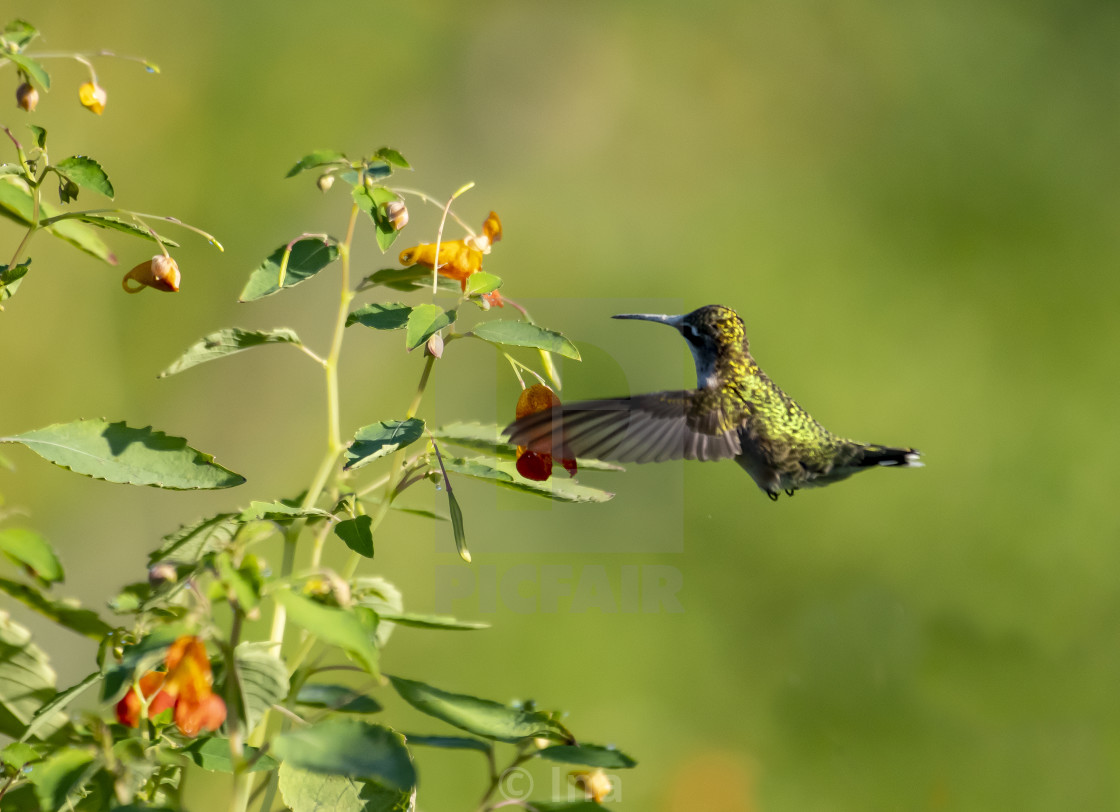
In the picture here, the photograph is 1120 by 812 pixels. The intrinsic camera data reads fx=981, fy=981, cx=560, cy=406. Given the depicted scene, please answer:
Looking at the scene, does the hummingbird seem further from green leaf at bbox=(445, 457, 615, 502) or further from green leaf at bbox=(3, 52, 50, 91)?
green leaf at bbox=(3, 52, 50, 91)

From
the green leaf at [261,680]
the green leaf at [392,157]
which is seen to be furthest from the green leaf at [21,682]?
the green leaf at [392,157]

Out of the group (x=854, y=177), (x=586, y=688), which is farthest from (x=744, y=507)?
(x=854, y=177)

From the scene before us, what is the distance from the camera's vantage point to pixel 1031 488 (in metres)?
3.05

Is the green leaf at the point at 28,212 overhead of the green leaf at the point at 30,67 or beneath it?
beneath

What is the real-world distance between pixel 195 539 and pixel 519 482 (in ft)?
1.07

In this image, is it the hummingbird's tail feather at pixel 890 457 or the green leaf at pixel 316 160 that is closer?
the green leaf at pixel 316 160

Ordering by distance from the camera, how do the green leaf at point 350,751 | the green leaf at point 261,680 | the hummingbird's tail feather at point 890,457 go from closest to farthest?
the green leaf at point 350,751 → the green leaf at point 261,680 → the hummingbird's tail feather at point 890,457

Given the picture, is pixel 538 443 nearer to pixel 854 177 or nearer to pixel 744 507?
pixel 744 507

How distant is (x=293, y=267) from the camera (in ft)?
3.46

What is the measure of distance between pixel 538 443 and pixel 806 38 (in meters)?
3.17

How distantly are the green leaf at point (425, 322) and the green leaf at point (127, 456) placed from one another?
0.20 m

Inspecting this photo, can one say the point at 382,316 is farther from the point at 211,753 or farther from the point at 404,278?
the point at 211,753

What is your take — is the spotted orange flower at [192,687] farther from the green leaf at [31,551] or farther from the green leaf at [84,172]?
the green leaf at [84,172]

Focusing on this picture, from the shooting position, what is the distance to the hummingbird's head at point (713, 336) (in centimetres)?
153
